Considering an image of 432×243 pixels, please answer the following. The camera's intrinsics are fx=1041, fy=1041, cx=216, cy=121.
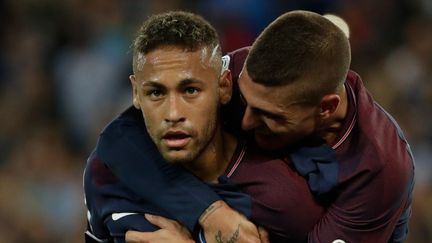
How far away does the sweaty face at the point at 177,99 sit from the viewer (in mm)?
2557

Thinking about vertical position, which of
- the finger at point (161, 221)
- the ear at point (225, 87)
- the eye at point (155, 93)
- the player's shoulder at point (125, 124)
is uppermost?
the eye at point (155, 93)

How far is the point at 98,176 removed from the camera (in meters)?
2.78

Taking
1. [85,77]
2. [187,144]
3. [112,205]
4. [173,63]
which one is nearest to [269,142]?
[187,144]

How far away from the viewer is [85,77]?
18.1ft

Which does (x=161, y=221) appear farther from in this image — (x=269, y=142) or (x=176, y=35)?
(x=176, y=35)

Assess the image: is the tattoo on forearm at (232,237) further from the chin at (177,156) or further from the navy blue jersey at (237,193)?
the chin at (177,156)

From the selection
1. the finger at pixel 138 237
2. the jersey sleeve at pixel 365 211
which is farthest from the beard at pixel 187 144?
the jersey sleeve at pixel 365 211

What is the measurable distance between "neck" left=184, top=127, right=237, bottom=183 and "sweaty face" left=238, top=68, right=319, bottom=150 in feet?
0.45

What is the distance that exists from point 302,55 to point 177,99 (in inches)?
12.8

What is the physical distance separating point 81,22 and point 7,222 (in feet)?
4.64

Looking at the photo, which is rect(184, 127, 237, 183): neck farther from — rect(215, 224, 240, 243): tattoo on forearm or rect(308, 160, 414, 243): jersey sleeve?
rect(308, 160, 414, 243): jersey sleeve

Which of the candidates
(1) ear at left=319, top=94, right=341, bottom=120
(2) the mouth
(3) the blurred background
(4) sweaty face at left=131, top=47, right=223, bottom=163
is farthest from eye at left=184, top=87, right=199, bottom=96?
(3) the blurred background

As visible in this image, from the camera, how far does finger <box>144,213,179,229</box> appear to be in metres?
2.69

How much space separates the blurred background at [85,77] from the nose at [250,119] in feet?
7.27
